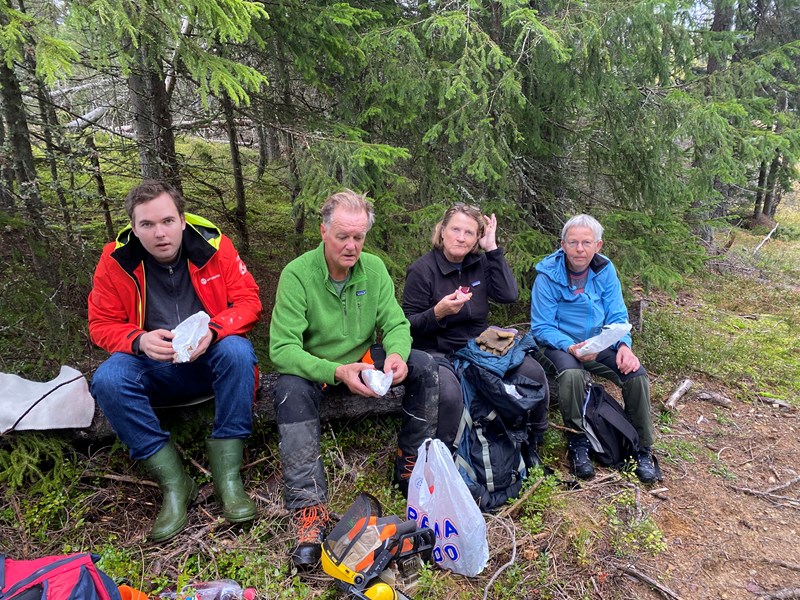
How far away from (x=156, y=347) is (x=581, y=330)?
3.14 meters

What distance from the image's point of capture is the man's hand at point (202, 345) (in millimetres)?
2842

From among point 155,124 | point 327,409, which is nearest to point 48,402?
point 327,409

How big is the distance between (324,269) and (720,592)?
9.80 feet

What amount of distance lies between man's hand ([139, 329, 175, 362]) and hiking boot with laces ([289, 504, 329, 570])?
44.8 inches

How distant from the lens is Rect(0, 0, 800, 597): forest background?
11.5ft

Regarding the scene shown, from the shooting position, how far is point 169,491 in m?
2.84

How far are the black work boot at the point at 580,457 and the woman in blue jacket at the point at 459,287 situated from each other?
27cm

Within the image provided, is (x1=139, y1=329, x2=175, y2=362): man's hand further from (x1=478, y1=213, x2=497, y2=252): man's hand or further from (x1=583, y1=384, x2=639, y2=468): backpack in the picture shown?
(x1=583, y1=384, x2=639, y2=468): backpack

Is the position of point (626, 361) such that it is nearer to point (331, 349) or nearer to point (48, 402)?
point (331, 349)

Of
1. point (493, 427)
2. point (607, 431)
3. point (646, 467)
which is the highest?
point (493, 427)

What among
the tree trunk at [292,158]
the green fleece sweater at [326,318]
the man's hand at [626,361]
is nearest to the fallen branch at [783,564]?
the man's hand at [626,361]

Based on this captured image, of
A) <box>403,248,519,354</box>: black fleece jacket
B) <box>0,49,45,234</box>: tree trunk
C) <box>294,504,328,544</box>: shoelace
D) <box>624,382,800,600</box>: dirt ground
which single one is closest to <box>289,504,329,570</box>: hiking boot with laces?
<box>294,504,328,544</box>: shoelace

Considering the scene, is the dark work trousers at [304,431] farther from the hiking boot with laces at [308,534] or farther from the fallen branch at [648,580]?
the fallen branch at [648,580]

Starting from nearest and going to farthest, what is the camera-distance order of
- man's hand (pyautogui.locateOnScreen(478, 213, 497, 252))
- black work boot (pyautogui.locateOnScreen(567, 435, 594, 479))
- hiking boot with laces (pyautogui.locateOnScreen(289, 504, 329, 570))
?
hiking boot with laces (pyautogui.locateOnScreen(289, 504, 329, 570)), black work boot (pyautogui.locateOnScreen(567, 435, 594, 479)), man's hand (pyautogui.locateOnScreen(478, 213, 497, 252))
